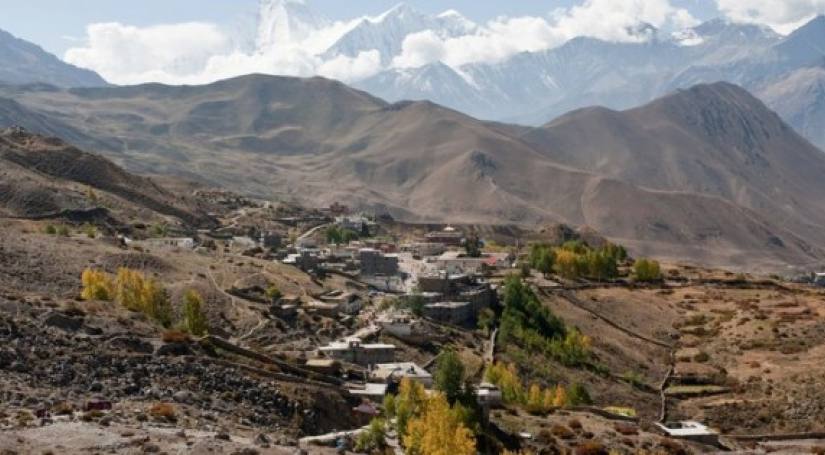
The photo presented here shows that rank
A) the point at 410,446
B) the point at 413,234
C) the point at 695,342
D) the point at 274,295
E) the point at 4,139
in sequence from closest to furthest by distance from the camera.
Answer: the point at 410,446, the point at 274,295, the point at 695,342, the point at 4,139, the point at 413,234

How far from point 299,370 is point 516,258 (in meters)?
102

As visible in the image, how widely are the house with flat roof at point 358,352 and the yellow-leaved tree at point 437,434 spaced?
2494 centimetres

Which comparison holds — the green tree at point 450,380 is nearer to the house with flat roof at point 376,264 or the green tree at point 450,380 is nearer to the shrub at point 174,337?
the shrub at point 174,337

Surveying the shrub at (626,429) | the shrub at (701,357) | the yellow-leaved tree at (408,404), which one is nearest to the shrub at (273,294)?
the shrub at (626,429)

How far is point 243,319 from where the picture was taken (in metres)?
80.7

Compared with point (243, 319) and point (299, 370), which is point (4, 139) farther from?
point (299, 370)

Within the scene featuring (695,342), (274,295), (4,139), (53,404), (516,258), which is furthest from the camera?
(4,139)

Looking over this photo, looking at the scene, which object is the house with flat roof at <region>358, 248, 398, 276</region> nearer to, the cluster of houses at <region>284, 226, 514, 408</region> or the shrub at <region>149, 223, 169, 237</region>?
the cluster of houses at <region>284, 226, 514, 408</region>

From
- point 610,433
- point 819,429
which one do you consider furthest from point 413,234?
point 610,433

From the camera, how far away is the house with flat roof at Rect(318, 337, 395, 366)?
7269 cm

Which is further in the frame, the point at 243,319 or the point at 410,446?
the point at 243,319

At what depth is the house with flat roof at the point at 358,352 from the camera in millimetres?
72688

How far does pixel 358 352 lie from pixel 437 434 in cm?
3192

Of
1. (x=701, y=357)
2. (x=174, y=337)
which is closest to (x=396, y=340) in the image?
(x=174, y=337)
